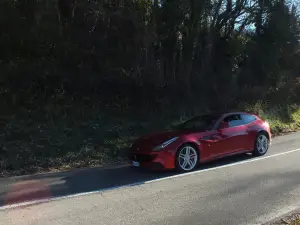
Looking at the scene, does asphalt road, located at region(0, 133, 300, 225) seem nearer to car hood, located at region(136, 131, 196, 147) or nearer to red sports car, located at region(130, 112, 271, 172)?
red sports car, located at region(130, 112, 271, 172)

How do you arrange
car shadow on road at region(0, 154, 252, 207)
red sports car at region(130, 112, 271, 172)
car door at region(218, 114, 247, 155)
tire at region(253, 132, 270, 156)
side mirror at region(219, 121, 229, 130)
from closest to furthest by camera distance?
car shadow on road at region(0, 154, 252, 207) < red sports car at region(130, 112, 271, 172) < car door at region(218, 114, 247, 155) < side mirror at region(219, 121, 229, 130) < tire at region(253, 132, 270, 156)

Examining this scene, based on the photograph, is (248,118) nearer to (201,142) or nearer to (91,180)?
(201,142)

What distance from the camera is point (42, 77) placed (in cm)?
1323

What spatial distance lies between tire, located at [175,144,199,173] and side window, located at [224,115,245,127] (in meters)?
1.67

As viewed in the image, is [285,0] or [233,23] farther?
[285,0]

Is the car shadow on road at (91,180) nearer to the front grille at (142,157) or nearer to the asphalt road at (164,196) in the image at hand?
the asphalt road at (164,196)

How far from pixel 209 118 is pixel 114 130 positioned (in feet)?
Answer: 12.7

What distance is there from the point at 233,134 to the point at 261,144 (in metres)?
1.40

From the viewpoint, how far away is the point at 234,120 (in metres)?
10.5

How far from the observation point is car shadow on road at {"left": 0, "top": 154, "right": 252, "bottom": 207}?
23.0 ft

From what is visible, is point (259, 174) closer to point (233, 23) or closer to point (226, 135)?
point (226, 135)

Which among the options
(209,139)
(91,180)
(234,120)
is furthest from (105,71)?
(91,180)


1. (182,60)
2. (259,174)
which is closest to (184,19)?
(182,60)

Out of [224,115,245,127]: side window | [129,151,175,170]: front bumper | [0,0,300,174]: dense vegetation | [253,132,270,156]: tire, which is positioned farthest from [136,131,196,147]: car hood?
[253,132,270,156]: tire
